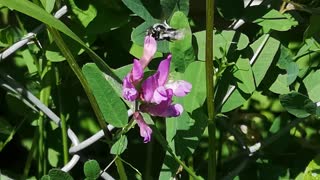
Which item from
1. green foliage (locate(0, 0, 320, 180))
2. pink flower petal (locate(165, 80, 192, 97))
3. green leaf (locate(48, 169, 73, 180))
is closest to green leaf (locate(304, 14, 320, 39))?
green foliage (locate(0, 0, 320, 180))

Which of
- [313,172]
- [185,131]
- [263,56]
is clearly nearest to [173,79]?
[185,131]

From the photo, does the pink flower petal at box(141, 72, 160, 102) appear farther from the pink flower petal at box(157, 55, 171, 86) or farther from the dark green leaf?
the dark green leaf

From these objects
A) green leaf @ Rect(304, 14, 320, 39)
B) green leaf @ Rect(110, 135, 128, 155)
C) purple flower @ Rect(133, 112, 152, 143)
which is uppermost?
purple flower @ Rect(133, 112, 152, 143)

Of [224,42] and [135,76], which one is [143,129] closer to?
[135,76]

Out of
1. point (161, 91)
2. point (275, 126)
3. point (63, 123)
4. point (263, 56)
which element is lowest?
point (275, 126)

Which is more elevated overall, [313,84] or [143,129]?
[143,129]

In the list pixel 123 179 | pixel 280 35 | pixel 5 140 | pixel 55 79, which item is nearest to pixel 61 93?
pixel 55 79
